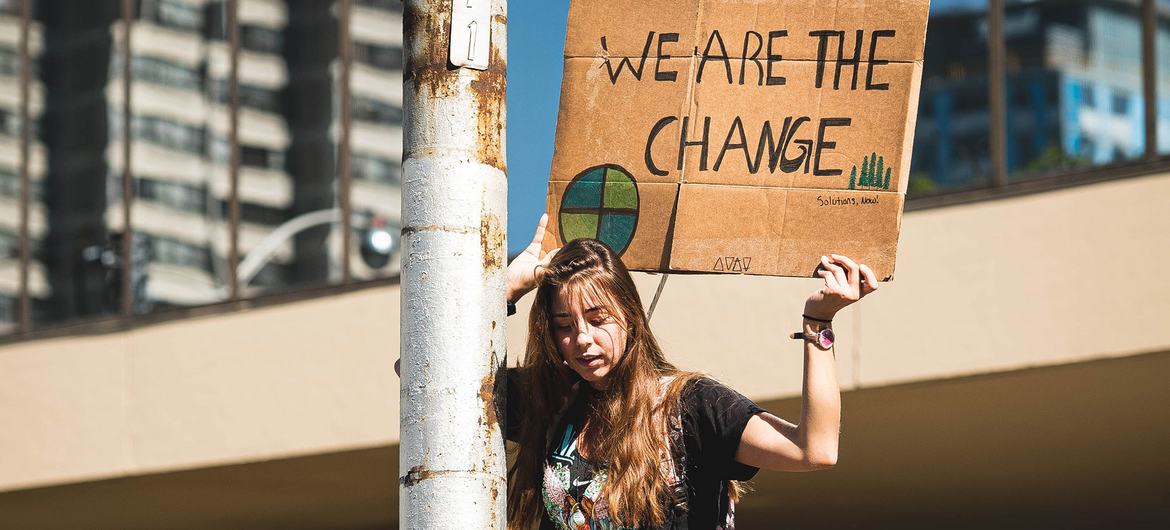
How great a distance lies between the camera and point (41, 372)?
1074cm

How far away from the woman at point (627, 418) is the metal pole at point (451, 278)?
0.73ft

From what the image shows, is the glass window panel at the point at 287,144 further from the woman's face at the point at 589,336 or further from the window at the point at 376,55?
the woman's face at the point at 589,336

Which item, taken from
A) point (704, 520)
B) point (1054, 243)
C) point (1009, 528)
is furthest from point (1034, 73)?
point (704, 520)

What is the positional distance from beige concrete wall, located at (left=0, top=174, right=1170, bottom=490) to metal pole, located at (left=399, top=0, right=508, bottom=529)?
560 centimetres

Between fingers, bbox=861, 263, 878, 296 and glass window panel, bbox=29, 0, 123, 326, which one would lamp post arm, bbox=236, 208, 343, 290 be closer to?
glass window panel, bbox=29, 0, 123, 326

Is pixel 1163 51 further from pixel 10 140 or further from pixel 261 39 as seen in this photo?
pixel 10 140

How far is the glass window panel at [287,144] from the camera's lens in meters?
10.5

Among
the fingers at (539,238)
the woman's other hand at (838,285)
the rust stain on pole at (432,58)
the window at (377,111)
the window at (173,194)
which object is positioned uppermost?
the window at (377,111)

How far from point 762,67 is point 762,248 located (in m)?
0.42

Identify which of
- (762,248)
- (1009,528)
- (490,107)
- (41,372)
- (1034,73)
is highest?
(1034,73)

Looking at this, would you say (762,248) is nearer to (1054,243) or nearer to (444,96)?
(444,96)

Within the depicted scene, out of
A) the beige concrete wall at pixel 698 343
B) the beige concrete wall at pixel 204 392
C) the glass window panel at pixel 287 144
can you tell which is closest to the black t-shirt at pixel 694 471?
the beige concrete wall at pixel 698 343

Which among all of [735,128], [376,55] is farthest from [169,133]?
[735,128]

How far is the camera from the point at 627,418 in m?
3.13
